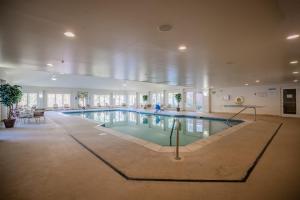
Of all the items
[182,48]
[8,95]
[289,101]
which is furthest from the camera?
[289,101]

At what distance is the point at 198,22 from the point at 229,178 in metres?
2.65

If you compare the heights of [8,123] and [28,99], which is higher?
[28,99]

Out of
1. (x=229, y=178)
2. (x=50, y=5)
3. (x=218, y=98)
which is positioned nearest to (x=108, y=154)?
(x=229, y=178)

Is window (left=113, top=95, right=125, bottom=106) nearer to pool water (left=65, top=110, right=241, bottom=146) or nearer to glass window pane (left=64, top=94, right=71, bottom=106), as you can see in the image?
glass window pane (left=64, top=94, right=71, bottom=106)

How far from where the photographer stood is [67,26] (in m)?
2.65

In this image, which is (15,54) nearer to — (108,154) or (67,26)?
(67,26)

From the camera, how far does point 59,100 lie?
17922 millimetres

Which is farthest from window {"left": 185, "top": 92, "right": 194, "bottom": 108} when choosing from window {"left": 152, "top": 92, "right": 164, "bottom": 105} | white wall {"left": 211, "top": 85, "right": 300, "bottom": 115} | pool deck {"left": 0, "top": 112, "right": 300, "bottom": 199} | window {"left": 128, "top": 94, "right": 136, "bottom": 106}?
pool deck {"left": 0, "top": 112, "right": 300, "bottom": 199}

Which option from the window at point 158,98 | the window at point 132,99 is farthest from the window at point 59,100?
the window at point 158,98

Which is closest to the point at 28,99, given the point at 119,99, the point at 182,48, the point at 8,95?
the point at 8,95

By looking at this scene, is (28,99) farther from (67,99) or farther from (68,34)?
(68,34)

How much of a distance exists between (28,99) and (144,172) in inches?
696

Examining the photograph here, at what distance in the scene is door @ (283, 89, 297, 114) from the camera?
11305 mm

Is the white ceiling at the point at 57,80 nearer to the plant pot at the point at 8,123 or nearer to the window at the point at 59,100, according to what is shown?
the window at the point at 59,100
